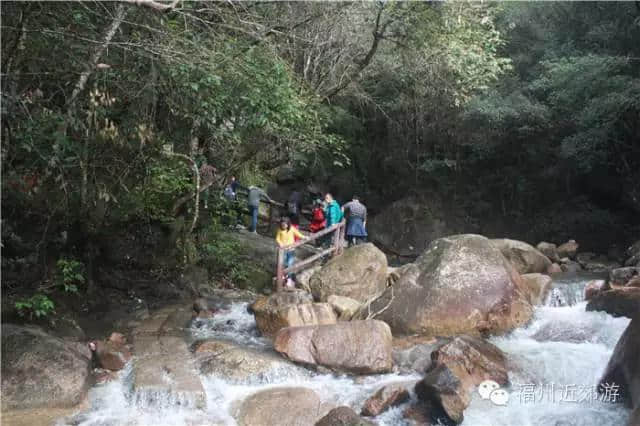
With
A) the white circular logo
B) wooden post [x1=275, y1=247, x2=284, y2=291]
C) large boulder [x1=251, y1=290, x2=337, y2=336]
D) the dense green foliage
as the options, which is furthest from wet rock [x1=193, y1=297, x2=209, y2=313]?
the white circular logo

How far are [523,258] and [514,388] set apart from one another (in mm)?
6935

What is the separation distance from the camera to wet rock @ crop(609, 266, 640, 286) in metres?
10.2

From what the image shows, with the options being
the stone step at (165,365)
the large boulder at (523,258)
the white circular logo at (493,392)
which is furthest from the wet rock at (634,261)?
the stone step at (165,365)

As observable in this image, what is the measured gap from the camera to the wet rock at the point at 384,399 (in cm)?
662

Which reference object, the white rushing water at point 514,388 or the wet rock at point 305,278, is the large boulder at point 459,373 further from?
the wet rock at point 305,278

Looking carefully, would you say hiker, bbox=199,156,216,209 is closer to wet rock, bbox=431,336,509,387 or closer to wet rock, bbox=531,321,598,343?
wet rock, bbox=431,336,509,387

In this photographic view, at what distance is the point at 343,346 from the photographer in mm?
7707

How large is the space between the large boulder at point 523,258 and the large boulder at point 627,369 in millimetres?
6700

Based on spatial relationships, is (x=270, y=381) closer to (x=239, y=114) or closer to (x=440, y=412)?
(x=440, y=412)

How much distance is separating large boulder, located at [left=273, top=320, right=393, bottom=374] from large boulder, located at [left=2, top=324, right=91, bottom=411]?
2576mm

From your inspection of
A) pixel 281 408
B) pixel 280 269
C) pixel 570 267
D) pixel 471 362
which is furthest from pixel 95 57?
pixel 570 267

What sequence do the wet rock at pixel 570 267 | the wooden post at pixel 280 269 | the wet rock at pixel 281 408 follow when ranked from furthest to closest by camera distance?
the wet rock at pixel 570 267
the wooden post at pixel 280 269
the wet rock at pixel 281 408

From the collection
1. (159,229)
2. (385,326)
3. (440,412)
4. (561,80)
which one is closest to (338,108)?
(561,80)

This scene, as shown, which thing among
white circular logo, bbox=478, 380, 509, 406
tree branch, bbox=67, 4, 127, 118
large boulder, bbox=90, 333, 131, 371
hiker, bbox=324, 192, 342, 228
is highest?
tree branch, bbox=67, 4, 127, 118
